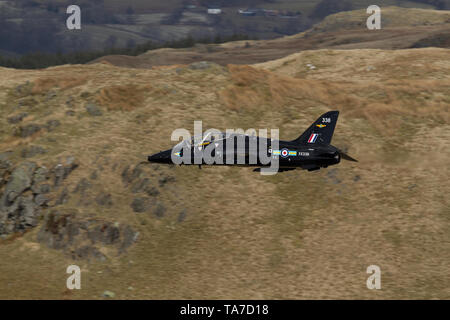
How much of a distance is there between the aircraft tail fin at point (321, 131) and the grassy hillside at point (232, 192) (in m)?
7.30

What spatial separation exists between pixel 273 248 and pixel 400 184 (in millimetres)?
10212

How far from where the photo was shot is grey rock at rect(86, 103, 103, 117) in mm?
44844

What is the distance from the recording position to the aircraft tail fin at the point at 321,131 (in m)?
29.2

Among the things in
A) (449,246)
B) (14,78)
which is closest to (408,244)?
(449,246)

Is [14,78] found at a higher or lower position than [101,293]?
higher

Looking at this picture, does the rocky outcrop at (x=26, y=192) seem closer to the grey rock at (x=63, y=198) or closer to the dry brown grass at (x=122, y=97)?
the grey rock at (x=63, y=198)

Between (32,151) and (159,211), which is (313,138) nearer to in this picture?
(159,211)

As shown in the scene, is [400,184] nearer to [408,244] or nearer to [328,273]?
[408,244]

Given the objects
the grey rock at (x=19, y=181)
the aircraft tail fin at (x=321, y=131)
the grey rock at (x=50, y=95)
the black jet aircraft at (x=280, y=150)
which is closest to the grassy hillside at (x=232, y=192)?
the grey rock at (x=50, y=95)

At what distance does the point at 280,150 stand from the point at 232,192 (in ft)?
29.9

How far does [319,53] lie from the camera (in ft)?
237

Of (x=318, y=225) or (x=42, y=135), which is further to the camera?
(x=42, y=135)

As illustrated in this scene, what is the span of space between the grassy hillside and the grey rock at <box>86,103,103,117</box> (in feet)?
0.46
